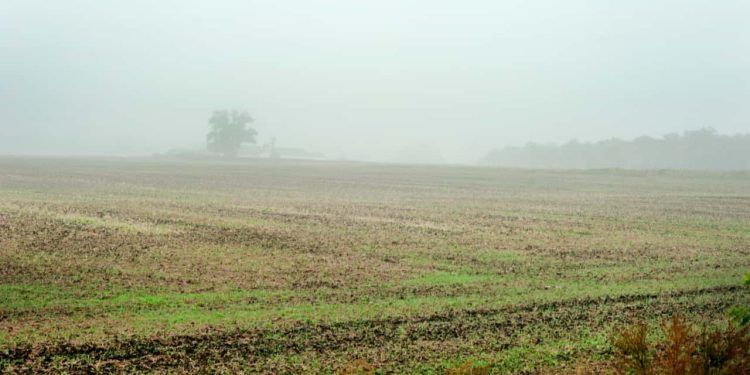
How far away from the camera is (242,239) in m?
18.6

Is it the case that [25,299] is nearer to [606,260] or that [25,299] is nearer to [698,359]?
[698,359]

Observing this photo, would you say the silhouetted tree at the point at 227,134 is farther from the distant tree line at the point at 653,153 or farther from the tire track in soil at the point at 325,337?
the tire track in soil at the point at 325,337

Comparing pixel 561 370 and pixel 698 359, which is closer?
pixel 698 359

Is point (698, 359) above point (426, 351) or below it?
above

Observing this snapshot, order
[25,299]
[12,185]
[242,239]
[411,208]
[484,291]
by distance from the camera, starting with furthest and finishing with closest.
→ [12,185] < [411,208] < [242,239] < [484,291] < [25,299]

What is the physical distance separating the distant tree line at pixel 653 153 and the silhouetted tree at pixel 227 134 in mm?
54461

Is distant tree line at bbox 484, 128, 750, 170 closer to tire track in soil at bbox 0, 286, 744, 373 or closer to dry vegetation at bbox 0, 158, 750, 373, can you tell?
dry vegetation at bbox 0, 158, 750, 373

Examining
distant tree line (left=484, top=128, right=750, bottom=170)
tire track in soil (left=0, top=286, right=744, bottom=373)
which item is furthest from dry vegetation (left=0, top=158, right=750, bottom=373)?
distant tree line (left=484, top=128, right=750, bottom=170)

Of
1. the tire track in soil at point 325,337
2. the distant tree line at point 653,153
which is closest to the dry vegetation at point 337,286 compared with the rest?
the tire track in soil at point 325,337

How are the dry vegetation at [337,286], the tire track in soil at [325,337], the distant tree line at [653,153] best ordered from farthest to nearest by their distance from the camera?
the distant tree line at [653,153]
the dry vegetation at [337,286]
the tire track in soil at [325,337]

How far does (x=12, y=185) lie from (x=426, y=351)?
3383 cm

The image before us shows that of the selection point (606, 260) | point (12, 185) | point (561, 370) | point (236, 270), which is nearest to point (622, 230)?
point (606, 260)

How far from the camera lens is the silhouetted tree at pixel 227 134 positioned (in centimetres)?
13538

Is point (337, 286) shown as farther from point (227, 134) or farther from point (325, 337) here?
point (227, 134)
